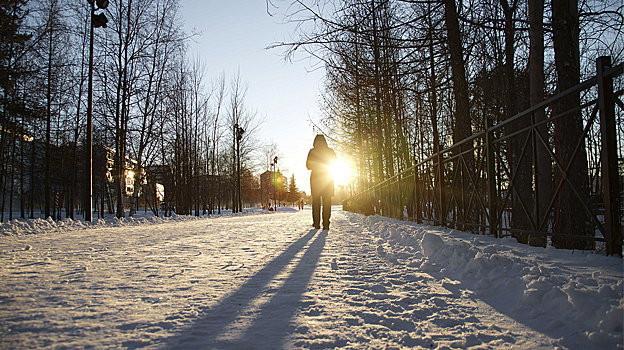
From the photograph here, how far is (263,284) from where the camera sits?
3.35 m

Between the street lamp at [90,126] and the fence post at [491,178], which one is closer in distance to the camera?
the fence post at [491,178]

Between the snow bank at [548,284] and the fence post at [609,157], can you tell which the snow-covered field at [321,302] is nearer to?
the snow bank at [548,284]

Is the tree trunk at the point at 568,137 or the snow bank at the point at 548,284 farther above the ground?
the tree trunk at the point at 568,137

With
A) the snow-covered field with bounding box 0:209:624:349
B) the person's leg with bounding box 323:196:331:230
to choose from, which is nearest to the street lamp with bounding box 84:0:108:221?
the person's leg with bounding box 323:196:331:230

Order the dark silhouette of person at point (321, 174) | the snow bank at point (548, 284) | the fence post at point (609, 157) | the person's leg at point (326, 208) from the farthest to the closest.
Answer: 1. the person's leg at point (326, 208)
2. the dark silhouette of person at point (321, 174)
3. the fence post at point (609, 157)
4. the snow bank at point (548, 284)

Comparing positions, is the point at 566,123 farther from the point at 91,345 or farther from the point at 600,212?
the point at 91,345

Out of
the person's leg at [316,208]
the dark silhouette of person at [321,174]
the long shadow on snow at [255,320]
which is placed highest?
the dark silhouette of person at [321,174]

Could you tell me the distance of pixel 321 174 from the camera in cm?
987

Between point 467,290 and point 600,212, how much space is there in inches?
70.6

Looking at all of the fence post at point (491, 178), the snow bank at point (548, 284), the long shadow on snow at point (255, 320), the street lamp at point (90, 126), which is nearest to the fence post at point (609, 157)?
the snow bank at point (548, 284)

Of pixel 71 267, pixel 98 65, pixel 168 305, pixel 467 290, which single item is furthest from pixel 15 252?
pixel 98 65

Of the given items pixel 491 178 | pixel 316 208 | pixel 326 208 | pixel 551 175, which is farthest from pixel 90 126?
pixel 551 175

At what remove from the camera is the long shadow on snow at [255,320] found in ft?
6.37

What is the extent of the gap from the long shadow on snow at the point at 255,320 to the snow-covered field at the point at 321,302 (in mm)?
11
